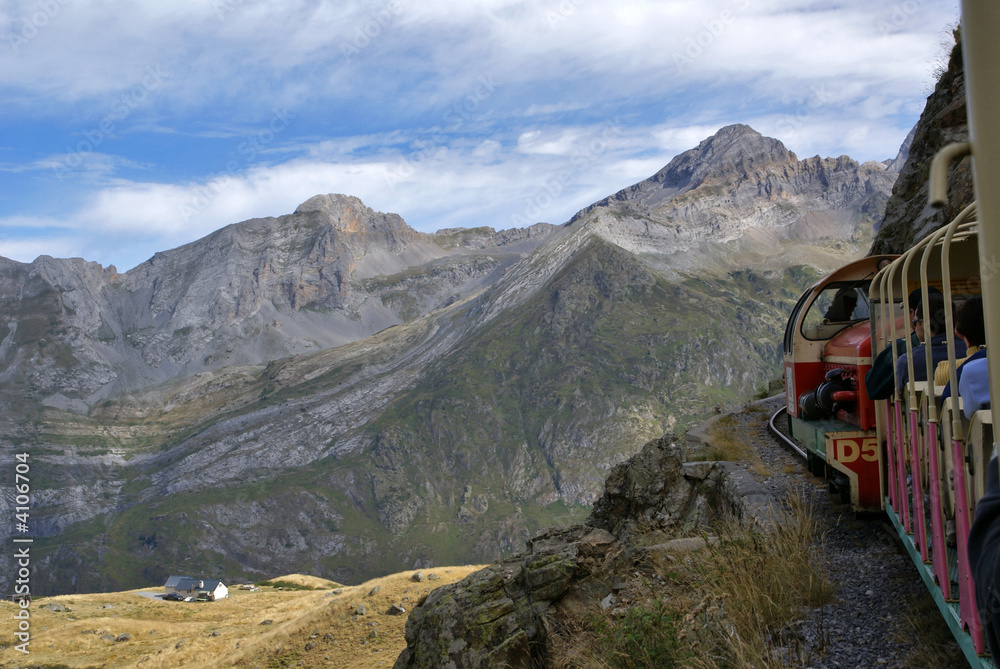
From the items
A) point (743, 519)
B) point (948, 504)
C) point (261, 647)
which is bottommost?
point (261, 647)

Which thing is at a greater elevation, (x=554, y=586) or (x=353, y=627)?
(x=554, y=586)

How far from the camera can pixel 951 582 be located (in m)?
4.95

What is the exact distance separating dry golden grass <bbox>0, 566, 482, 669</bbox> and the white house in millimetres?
29012

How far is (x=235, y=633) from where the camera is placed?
31.7m

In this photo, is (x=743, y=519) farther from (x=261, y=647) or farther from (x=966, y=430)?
(x=261, y=647)

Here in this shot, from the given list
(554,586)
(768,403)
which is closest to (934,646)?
(554,586)

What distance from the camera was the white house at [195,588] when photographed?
7112 cm

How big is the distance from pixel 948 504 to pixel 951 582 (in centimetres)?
56

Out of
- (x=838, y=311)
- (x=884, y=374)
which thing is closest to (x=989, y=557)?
(x=884, y=374)

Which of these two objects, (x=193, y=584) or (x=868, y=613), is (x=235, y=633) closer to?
(x=868, y=613)

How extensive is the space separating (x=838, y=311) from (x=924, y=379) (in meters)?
7.61

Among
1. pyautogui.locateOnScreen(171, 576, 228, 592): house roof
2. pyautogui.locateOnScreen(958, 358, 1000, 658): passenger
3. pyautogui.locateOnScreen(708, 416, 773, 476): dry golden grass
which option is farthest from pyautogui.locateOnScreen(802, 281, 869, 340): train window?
pyautogui.locateOnScreen(171, 576, 228, 592): house roof

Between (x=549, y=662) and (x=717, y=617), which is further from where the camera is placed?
(x=549, y=662)

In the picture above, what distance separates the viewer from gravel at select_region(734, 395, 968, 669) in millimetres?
5496
